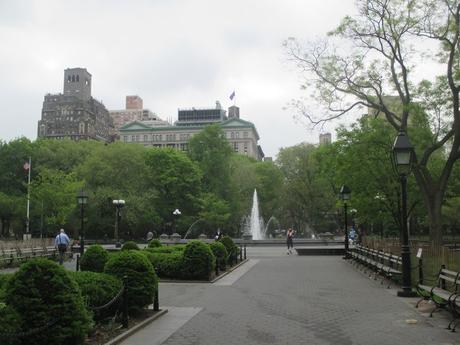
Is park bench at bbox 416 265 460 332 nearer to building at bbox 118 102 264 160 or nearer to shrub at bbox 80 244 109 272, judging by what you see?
shrub at bbox 80 244 109 272

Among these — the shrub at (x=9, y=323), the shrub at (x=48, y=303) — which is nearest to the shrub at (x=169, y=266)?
the shrub at (x=48, y=303)

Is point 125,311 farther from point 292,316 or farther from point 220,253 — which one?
point 220,253

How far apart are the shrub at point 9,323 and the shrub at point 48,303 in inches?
12.5

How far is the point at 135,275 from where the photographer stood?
10.6m

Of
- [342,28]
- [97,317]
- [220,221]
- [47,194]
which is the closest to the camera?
[97,317]

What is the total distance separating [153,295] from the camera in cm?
1094

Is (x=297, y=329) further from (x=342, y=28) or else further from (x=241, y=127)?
(x=241, y=127)

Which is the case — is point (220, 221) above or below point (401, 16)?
below

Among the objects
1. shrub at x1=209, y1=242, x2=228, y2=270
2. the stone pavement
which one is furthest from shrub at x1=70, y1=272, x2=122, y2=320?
shrub at x1=209, y1=242, x2=228, y2=270

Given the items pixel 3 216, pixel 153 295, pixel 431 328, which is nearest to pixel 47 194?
pixel 3 216

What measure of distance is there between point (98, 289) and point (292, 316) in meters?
4.26

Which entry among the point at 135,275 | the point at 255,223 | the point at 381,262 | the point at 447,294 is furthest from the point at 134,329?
the point at 255,223

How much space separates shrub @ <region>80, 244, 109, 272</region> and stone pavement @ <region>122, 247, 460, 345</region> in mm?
2128

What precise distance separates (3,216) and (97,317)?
6575cm
